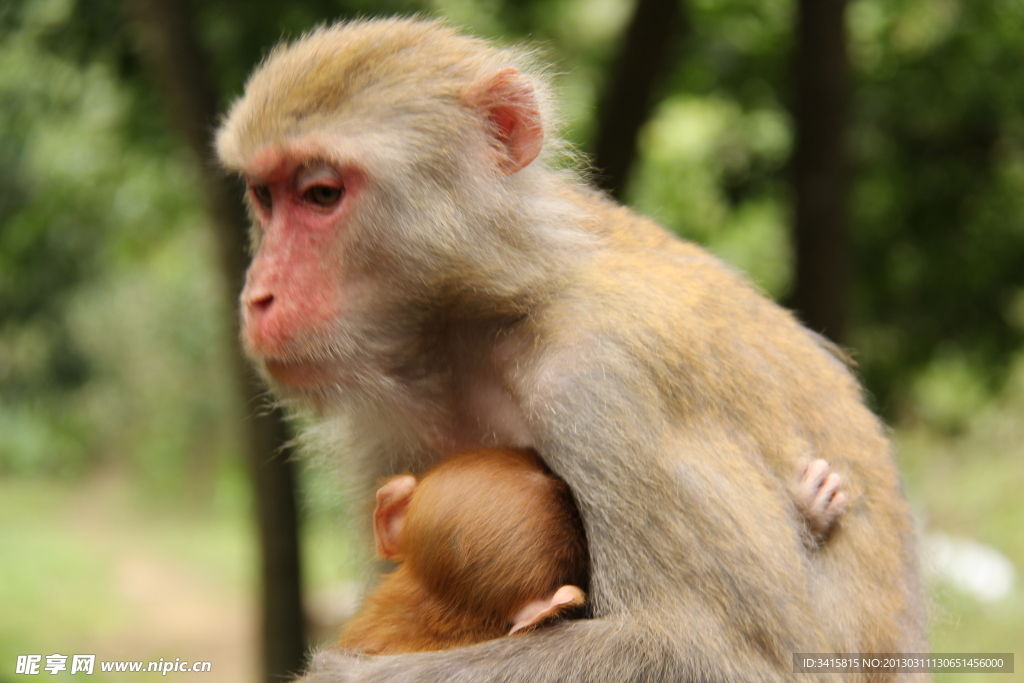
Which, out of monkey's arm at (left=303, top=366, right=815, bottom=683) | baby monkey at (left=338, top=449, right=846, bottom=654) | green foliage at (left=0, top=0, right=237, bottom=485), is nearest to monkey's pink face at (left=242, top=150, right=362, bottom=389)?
baby monkey at (left=338, top=449, right=846, bottom=654)

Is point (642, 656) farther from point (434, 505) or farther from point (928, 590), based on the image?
point (928, 590)

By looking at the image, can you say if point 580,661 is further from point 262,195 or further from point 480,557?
point 262,195

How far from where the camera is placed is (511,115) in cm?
325

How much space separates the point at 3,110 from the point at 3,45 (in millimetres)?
1008

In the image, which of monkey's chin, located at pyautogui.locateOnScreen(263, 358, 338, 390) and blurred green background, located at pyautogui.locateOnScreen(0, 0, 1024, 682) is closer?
monkey's chin, located at pyautogui.locateOnScreen(263, 358, 338, 390)

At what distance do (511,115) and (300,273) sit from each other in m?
0.84

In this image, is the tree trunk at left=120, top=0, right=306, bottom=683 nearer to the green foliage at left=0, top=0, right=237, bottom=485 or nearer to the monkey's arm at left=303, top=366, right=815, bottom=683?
the green foliage at left=0, top=0, right=237, bottom=485

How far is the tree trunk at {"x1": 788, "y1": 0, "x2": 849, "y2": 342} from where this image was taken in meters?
6.35

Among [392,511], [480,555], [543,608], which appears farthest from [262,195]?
[543,608]

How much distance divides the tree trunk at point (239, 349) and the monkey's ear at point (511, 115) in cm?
189

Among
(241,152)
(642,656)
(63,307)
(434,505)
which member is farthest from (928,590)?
(63,307)

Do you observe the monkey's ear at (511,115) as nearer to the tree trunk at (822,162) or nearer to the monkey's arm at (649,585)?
the monkey's arm at (649,585)

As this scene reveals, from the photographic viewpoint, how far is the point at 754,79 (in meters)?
7.55

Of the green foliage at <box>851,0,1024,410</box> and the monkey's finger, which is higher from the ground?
the green foliage at <box>851,0,1024,410</box>
